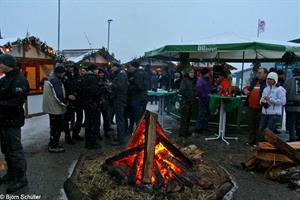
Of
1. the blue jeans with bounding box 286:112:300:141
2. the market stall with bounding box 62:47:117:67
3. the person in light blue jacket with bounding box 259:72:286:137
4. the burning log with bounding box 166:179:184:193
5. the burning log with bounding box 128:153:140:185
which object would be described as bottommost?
the burning log with bounding box 166:179:184:193

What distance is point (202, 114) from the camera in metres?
8.75

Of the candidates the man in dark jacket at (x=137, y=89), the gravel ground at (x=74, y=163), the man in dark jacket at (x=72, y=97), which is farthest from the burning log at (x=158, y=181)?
the man in dark jacket at (x=137, y=89)

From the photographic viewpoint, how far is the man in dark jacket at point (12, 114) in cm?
423

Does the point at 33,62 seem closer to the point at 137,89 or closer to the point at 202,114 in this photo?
the point at 137,89

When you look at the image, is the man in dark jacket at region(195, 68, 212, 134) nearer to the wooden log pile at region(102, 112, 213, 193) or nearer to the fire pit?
the fire pit

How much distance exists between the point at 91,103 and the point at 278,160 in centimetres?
417

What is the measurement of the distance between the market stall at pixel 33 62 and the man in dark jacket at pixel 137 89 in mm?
4857

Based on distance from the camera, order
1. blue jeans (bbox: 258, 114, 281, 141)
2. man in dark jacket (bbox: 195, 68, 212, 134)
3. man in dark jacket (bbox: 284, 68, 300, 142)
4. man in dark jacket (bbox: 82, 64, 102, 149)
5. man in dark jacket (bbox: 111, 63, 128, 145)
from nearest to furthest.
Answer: man in dark jacket (bbox: 82, 64, 102, 149)
blue jeans (bbox: 258, 114, 281, 141)
man in dark jacket (bbox: 111, 63, 128, 145)
man in dark jacket (bbox: 284, 68, 300, 142)
man in dark jacket (bbox: 195, 68, 212, 134)

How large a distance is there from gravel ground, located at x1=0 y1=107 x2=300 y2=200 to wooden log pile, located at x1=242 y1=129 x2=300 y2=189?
0.60 feet

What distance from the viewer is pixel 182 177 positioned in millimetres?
4035

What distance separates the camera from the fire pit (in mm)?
3760

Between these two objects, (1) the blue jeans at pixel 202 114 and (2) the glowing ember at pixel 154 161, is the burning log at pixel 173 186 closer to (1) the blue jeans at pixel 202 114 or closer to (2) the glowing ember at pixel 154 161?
(2) the glowing ember at pixel 154 161

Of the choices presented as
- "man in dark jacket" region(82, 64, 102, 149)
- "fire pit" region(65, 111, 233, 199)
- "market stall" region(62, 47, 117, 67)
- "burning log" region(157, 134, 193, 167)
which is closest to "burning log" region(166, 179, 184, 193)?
"fire pit" region(65, 111, 233, 199)

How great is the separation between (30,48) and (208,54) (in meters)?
7.45
